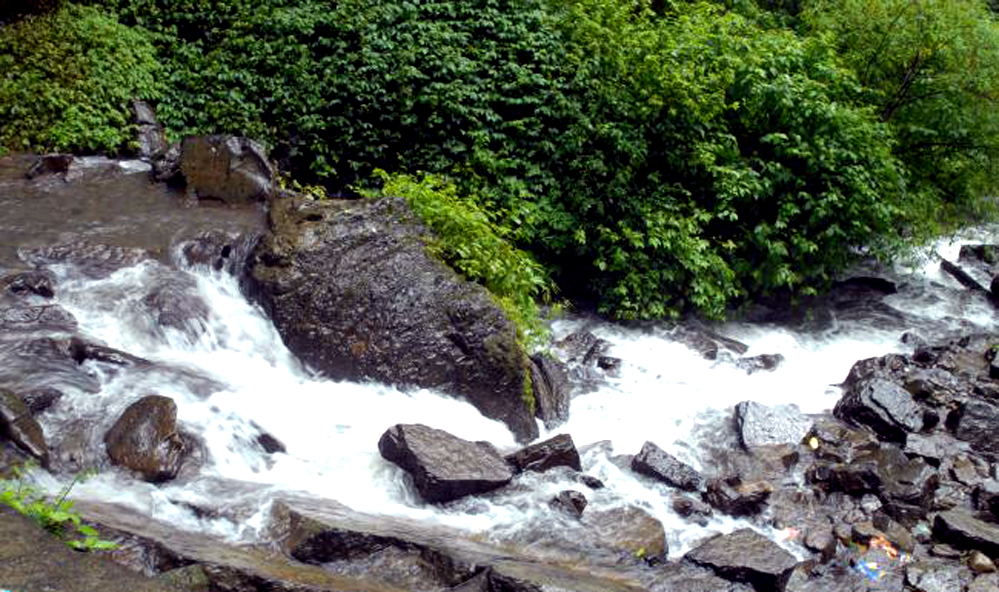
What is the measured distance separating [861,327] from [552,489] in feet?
24.2

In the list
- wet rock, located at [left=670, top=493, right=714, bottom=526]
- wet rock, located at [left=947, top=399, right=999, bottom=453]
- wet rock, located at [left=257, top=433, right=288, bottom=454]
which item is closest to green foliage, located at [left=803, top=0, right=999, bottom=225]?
wet rock, located at [left=947, top=399, right=999, bottom=453]

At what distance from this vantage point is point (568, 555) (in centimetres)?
679

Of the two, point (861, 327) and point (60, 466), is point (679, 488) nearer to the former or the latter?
point (60, 466)

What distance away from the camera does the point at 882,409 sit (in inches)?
382

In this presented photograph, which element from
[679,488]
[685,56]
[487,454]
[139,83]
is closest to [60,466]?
[487,454]

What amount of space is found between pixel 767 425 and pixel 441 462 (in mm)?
3836

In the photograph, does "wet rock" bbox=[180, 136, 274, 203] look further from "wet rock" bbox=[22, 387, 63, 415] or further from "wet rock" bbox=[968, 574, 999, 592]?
"wet rock" bbox=[968, 574, 999, 592]

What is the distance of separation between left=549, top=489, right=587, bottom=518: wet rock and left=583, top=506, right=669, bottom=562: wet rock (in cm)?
8

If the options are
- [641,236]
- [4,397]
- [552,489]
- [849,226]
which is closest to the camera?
[4,397]

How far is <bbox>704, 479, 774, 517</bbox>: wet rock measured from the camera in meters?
7.85

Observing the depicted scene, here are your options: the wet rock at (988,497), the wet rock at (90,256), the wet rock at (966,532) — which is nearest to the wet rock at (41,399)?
the wet rock at (90,256)

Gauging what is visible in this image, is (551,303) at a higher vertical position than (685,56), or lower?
lower

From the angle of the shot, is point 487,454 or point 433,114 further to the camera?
point 433,114

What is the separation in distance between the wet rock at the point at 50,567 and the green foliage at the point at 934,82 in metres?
12.7
